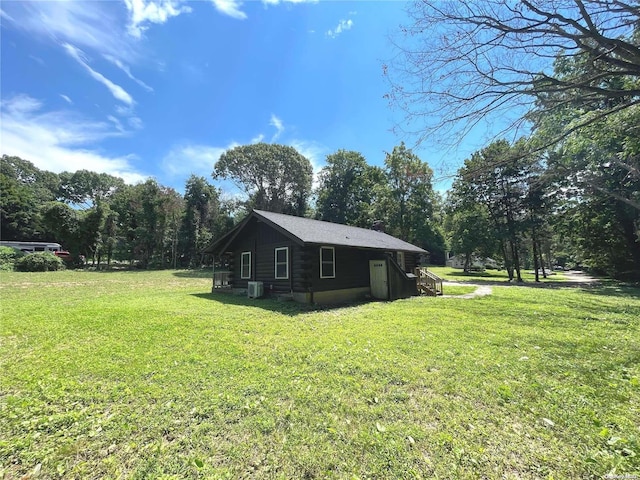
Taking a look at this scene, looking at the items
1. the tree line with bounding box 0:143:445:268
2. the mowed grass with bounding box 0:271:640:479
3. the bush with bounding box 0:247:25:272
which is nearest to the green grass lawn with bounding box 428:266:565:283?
the tree line with bounding box 0:143:445:268

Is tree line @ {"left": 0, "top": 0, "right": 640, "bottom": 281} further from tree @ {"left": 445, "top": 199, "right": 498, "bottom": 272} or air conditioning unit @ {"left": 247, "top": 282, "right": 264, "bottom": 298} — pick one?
air conditioning unit @ {"left": 247, "top": 282, "right": 264, "bottom": 298}

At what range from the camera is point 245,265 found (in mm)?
14172

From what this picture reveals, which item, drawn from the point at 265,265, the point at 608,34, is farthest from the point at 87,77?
the point at 608,34

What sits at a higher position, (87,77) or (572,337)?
(87,77)

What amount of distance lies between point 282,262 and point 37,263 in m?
22.8

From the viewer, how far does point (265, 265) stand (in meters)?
12.7

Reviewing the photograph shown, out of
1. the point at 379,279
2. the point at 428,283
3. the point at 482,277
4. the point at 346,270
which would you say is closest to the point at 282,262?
the point at 346,270

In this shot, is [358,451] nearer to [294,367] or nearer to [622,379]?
[294,367]

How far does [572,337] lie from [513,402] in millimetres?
4037

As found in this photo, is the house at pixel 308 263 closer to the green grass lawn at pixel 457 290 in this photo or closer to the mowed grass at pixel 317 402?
the green grass lawn at pixel 457 290

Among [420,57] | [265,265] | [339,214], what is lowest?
[265,265]

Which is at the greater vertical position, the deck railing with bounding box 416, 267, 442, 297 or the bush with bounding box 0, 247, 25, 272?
the bush with bounding box 0, 247, 25, 272

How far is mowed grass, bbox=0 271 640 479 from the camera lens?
2252 millimetres

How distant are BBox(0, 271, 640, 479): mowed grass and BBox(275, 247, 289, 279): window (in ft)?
17.4
